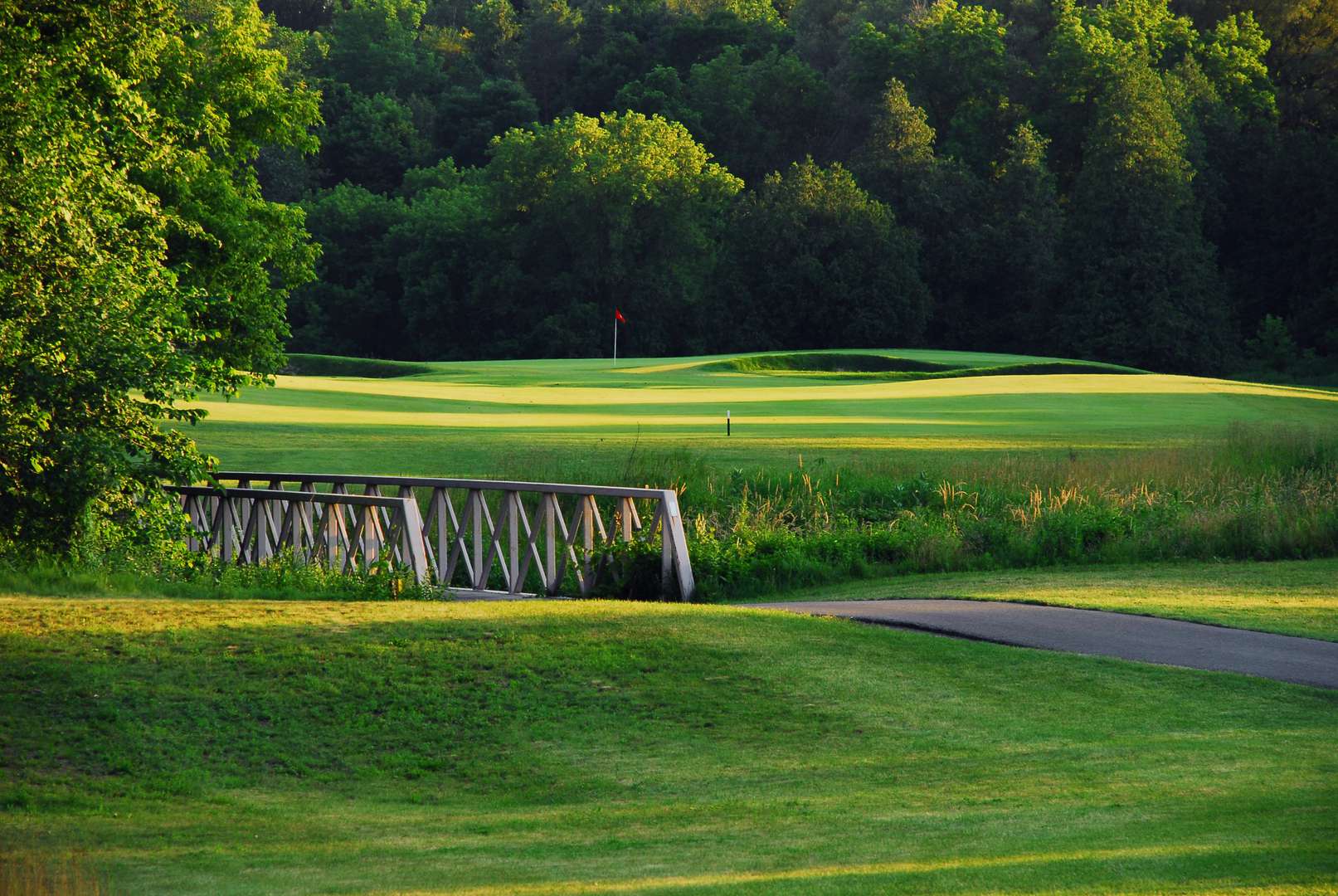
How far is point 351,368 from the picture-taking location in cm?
5706

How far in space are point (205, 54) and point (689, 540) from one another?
18.5 meters

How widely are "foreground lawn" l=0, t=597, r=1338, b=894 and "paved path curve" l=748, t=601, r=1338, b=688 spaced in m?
0.47

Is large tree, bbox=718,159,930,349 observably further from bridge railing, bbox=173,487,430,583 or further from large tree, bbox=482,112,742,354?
bridge railing, bbox=173,487,430,583

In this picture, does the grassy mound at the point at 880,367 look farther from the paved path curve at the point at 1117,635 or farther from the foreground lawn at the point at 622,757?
the foreground lawn at the point at 622,757

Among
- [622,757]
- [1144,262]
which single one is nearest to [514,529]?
[622,757]

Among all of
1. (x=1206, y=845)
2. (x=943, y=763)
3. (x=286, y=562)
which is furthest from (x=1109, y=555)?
(x=1206, y=845)

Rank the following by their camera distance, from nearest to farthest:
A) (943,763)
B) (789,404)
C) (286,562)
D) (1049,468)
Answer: (943,763) < (286,562) < (1049,468) < (789,404)

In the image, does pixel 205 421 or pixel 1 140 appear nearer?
pixel 1 140

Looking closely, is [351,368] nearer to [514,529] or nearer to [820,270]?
[820,270]

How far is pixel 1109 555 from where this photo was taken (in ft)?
63.1

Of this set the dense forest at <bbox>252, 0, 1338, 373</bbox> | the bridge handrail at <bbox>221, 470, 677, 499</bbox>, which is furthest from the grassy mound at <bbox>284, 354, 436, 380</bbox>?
the bridge handrail at <bbox>221, 470, 677, 499</bbox>

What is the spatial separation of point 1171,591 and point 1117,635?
10.7ft

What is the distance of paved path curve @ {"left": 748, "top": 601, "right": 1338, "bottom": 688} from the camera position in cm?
1145

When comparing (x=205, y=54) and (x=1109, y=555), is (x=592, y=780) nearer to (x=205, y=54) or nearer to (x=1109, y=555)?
(x=1109, y=555)
